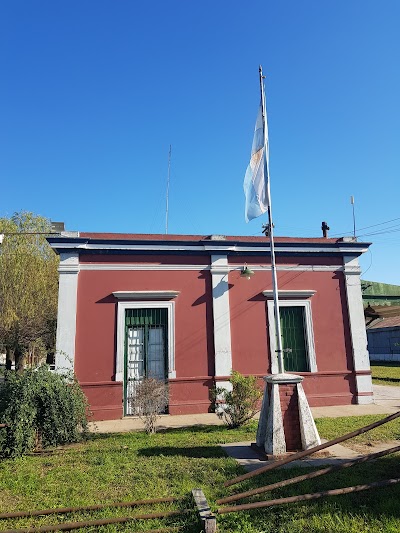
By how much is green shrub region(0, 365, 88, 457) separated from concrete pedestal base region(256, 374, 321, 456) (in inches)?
137

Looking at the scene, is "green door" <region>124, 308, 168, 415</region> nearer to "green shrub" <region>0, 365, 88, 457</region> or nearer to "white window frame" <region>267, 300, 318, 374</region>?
"green shrub" <region>0, 365, 88, 457</region>

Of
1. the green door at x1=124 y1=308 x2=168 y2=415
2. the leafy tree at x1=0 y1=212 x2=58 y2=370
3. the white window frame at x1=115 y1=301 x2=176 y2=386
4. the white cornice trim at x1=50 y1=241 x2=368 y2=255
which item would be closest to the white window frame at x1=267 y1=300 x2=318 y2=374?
the white cornice trim at x1=50 y1=241 x2=368 y2=255

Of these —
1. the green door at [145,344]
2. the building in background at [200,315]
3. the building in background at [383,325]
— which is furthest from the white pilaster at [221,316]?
the building in background at [383,325]

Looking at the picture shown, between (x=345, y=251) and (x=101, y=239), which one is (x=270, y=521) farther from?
(x=345, y=251)

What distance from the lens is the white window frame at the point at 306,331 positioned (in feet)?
34.4

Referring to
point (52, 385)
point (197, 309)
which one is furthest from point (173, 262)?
point (52, 385)

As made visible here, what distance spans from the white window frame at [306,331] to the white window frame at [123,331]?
280 cm

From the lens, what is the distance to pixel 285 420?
607 cm

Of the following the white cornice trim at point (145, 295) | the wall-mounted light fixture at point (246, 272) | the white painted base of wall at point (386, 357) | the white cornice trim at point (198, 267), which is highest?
the white cornice trim at point (198, 267)

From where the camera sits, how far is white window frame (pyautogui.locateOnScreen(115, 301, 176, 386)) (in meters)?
9.59

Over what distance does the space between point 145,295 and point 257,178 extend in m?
4.57

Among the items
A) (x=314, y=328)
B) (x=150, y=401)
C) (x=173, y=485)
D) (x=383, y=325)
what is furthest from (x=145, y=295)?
(x=383, y=325)

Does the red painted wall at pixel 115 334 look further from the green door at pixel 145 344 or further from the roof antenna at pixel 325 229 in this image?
the roof antenna at pixel 325 229

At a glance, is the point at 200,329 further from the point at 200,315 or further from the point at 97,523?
the point at 97,523
